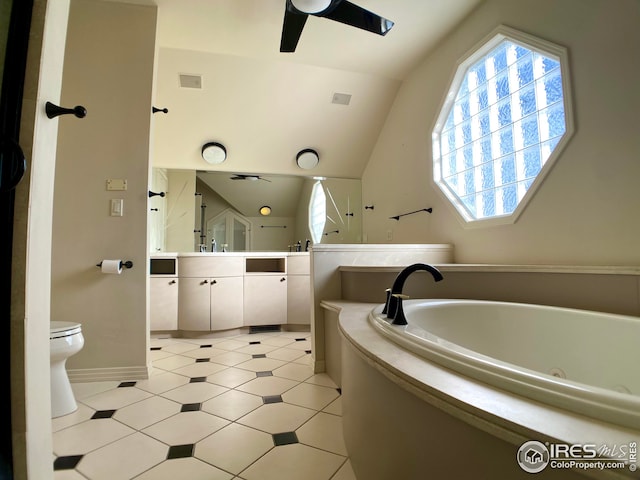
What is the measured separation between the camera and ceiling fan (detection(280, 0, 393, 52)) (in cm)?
181

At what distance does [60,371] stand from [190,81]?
2.56m

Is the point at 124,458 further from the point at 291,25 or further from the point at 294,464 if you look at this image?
the point at 291,25

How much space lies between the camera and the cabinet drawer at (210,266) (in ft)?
10.5

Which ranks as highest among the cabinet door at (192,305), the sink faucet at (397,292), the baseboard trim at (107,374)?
the sink faucet at (397,292)

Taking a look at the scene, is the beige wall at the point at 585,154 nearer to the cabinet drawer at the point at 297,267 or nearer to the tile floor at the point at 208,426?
the tile floor at the point at 208,426

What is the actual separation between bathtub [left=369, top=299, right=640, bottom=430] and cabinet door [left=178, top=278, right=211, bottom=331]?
2.26 meters

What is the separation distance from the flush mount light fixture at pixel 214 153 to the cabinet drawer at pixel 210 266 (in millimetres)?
1107

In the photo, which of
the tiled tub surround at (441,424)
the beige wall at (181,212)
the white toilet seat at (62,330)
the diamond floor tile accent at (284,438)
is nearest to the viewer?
the tiled tub surround at (441,424)

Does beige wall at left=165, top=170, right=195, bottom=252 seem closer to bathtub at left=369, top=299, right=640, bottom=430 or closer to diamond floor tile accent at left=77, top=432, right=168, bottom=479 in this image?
diamond floor tile accent at left=77, top=432, right=168, bottom=479

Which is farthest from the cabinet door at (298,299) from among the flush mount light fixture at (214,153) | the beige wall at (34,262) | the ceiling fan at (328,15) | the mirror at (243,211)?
the beige wall at (34,262)

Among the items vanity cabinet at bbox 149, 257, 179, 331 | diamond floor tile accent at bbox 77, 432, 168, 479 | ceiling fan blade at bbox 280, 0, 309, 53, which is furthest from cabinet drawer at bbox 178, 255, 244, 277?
ceiling fan blade at bbox 280, 0, 309, 53

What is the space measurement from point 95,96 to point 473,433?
2.78 meters

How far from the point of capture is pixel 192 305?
3.20 m

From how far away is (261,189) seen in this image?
3.87 m
